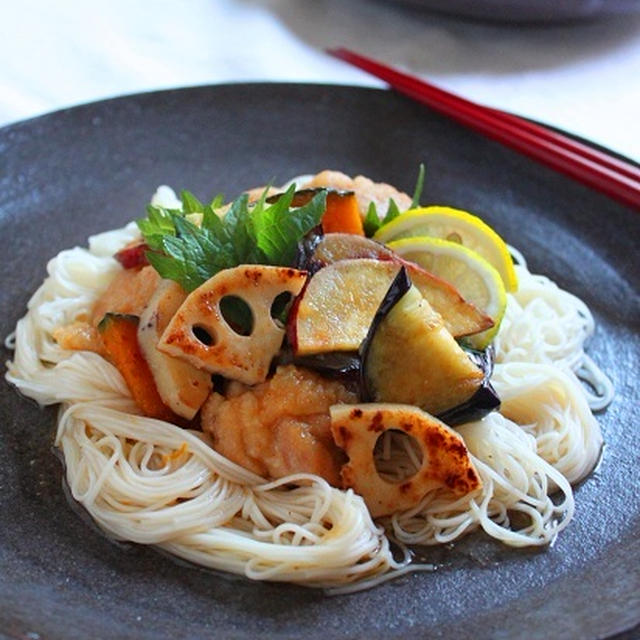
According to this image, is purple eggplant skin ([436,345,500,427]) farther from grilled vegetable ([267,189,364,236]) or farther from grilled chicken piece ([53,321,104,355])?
grilled chicken piece ([53,321,104,355])

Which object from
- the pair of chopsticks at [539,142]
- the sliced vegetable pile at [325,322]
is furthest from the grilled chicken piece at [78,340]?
the pair of chopsticks at [539,142]

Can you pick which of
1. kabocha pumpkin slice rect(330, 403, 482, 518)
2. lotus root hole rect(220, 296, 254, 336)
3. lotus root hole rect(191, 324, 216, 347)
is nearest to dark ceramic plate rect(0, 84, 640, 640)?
kabocha pumpkin slice rect(330, 403, 482, 518)

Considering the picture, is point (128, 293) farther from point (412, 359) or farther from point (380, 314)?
point (412, 359)

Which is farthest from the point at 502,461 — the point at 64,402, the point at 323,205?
the point at 64,402

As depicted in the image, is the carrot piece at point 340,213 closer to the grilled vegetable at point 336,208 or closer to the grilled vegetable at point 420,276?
the grilled vegetable at point 336,208

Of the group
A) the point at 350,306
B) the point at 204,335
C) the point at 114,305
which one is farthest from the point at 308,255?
the point at 114,305
